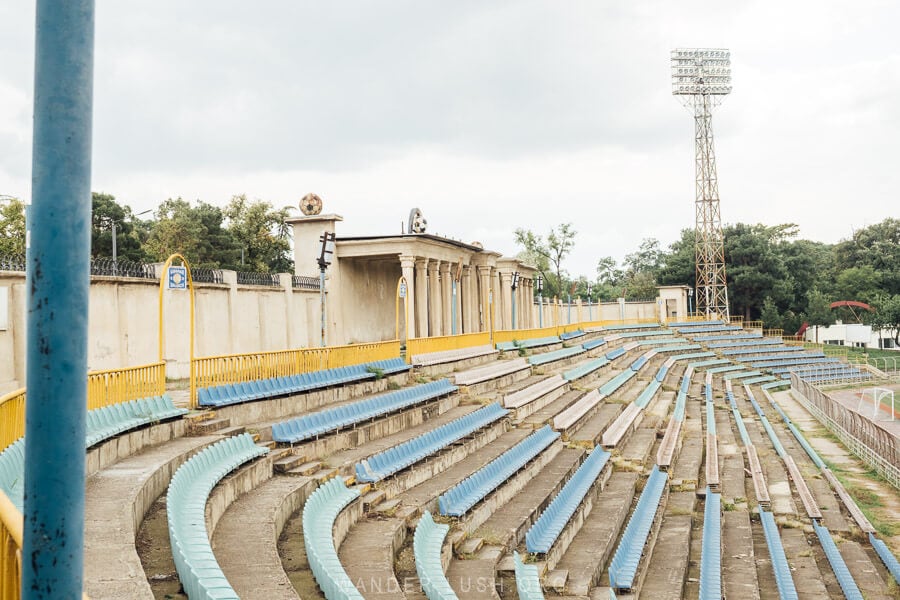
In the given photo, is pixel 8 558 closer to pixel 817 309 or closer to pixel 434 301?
pixel 434 301

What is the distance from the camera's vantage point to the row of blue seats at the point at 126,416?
9375 millimetres

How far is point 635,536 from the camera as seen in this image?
12.1m

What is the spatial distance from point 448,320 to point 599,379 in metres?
9.68

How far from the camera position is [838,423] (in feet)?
92.9

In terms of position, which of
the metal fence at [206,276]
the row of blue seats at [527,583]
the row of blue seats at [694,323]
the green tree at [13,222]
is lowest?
the row of blue seats at [527,583]


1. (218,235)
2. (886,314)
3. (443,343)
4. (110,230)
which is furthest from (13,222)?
(886,314)

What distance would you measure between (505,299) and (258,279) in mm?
22002

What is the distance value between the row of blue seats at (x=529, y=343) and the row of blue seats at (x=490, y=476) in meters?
11.5

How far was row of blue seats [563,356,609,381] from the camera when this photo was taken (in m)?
26.2

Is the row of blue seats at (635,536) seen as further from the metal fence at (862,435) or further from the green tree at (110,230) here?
the green tree at (110,230)

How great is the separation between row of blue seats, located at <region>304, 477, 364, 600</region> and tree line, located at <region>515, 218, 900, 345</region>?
5296 centimetres

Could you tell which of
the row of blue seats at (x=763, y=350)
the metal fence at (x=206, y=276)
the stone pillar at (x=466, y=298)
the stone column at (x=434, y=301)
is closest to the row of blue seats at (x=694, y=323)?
the row of blue seats at (x=763, y=350)

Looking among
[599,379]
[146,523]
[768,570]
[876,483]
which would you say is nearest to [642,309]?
[599,379]

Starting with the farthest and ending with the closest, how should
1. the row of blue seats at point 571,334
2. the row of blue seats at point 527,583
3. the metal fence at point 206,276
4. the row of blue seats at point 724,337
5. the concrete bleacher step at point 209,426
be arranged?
the row of blue seats at point 724,337
the row of blue seats at point 571,334
the metal fence at point 206,276
the concrete bleacher step at point 209,426
the row of blue seats at point 527,583
